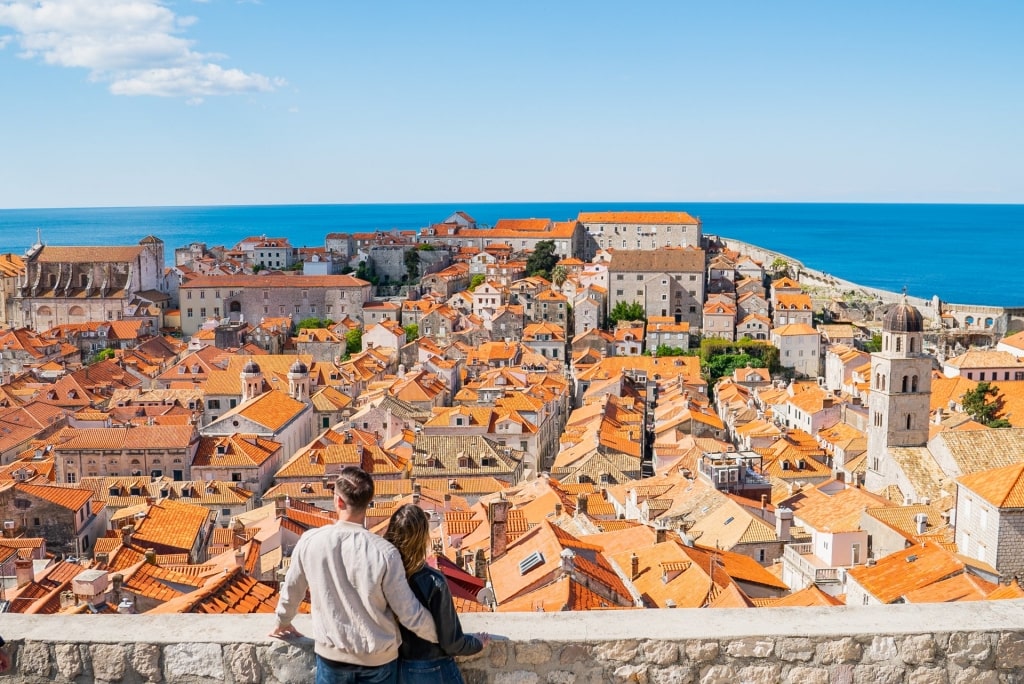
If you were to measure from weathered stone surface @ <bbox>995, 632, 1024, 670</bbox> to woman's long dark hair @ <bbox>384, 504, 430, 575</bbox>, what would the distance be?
2.59 metres

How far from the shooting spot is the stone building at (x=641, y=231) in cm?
8631

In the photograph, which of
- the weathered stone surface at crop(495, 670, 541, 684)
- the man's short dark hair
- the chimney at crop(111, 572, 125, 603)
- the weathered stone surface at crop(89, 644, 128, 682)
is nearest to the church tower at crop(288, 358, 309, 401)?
the chimney at crop(111, 572, 125, 603)

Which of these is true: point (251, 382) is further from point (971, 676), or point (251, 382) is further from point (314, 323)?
point (971, 676)

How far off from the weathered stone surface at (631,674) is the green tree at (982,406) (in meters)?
36.3

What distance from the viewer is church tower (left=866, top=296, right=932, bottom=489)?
29.9m

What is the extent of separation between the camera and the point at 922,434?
99.3ft

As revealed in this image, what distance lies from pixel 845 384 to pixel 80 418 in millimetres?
34351

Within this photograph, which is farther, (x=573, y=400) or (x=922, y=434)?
(x=573, y=400)

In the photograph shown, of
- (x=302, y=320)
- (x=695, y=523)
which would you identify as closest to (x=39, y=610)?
(x=695, y=523)

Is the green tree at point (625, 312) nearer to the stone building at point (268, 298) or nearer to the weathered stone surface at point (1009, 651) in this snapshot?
the stone building at point (268, 298)

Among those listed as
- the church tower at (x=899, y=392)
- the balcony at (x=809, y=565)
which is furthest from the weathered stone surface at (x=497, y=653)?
the church tower at (x=899, y=392)

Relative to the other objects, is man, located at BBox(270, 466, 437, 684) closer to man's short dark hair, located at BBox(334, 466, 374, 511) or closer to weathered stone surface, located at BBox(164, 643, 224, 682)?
man's short dark hair, located at BBox(334, 466, 374, 511)

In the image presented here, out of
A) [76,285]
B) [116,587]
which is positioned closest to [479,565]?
[116,587]

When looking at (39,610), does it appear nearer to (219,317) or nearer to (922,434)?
(922,434)
